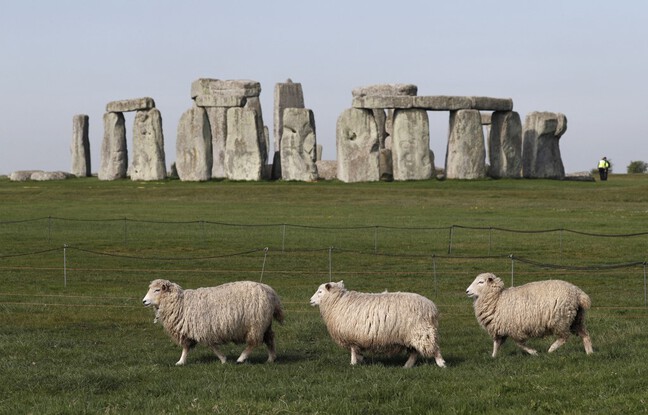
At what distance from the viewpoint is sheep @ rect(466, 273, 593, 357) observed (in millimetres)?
15859

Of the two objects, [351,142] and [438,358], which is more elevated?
[351,142]

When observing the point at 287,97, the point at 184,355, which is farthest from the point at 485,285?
the point at 287,97

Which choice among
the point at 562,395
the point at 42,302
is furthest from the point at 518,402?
the point at 42,302

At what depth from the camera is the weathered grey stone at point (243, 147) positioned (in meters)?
60.8

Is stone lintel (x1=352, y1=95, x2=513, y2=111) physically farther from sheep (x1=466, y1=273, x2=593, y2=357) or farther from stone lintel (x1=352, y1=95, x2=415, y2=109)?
sheep (x1=466, y1=273, x2=593, y2=357)

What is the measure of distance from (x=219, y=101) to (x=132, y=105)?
6015 millimetres

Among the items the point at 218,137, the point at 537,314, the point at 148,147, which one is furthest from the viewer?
the point at 218,137

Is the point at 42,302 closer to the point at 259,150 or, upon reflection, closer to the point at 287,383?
the point at 287,383

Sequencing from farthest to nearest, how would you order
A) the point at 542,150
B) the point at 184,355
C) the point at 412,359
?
the point at 542,150 < the point at 184,355 < the point at 412,359

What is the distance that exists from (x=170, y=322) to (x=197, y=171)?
46.4m

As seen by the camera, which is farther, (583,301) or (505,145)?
(505,145)

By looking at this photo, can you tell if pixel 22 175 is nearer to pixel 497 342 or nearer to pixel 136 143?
pixel 136 143

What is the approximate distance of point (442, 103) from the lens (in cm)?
5906

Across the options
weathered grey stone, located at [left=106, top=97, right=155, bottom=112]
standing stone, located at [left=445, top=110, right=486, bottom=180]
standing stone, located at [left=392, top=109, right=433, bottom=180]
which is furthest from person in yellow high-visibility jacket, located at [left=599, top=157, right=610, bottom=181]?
weathered grey stone, located at [left=106, top=97, right=155, bottom=112]
